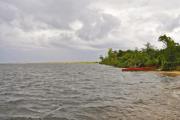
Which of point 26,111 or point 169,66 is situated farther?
point 169,66

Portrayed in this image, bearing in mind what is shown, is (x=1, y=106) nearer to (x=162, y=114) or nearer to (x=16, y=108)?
(x=16, y=108)

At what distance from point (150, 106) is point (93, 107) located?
14.0 ft

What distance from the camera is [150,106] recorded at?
→ 16.8 m

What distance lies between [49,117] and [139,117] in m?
5.53

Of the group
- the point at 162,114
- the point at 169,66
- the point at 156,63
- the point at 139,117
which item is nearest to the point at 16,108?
the point at 139,117

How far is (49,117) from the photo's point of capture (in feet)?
45.9

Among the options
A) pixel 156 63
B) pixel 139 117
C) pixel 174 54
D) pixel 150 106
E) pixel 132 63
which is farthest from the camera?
pixel 132 63

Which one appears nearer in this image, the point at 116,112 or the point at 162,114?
the point at 162,114

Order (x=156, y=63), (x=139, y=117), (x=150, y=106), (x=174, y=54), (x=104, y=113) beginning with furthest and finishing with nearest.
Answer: (x=156, y=63) → (x=174, y=54) → (x=150, y=106) → (x=104, y=113) → (x=139, y=117)

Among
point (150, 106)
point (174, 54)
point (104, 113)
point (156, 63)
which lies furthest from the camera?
point (156, 63)

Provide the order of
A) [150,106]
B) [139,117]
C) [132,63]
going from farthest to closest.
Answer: [132,63]
[150,106]
[139,117]

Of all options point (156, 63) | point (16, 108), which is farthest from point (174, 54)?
point (16, 108)

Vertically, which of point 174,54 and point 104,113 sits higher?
point 174,54

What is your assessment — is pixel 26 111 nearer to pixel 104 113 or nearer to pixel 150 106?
pixel 104 113
